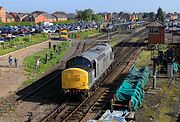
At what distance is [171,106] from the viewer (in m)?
22.7

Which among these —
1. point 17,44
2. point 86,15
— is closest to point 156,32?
point 17,44

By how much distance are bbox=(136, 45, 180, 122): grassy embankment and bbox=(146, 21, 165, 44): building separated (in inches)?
1010

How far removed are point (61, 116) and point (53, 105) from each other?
2.63 meters

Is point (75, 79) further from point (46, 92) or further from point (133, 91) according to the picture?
point (46, 92)

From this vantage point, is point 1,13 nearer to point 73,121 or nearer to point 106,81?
point 106,81

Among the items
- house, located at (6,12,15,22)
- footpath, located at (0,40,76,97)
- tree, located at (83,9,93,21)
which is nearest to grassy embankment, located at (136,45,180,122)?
footpath, located at (0,40,76,97)

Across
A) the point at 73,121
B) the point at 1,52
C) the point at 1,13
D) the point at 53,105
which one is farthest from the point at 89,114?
the point at 1,13

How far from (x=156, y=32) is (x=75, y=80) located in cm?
3500

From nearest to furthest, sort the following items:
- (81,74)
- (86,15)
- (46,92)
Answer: (81,74)
(46,92)
(86,15)

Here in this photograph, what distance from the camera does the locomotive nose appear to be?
75.9 feet

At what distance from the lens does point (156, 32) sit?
184 feet

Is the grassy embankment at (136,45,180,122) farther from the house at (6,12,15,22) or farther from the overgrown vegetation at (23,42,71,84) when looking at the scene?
the house at (6,12,15,22)

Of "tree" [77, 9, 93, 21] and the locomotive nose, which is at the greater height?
"tree" [77, 9, 93, 21]

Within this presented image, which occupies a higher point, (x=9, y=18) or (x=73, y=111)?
(x=9, y=18)
